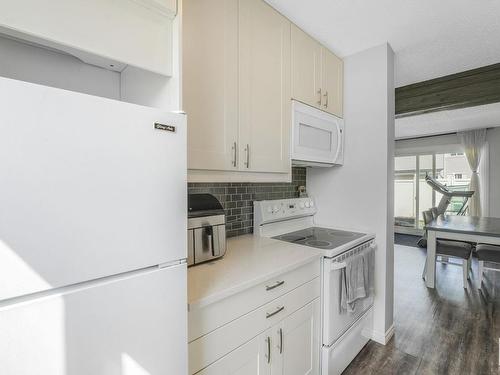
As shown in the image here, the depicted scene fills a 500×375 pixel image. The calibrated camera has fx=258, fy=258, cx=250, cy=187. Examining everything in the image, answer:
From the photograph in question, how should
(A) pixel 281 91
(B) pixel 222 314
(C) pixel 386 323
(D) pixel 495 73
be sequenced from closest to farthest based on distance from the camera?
1. (B) pixel 222 314
2. (A) pixel 281 91
3. (C) pixel 386 323
4. (D) pixel 495 73

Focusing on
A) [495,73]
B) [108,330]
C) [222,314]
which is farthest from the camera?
[495,73]

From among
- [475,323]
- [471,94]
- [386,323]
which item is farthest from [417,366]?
[471,94]

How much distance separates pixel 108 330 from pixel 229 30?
143cm

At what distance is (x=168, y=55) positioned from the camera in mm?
861

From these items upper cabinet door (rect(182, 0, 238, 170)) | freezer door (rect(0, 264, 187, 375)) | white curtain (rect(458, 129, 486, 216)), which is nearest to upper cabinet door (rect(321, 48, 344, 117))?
upper cabinet door (rect(182, 0, 238, 170))

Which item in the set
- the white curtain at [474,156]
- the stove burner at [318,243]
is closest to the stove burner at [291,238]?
the stove burner at [318,243]

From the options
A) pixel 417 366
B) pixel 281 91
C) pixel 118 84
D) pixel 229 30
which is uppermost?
pixel 229 30

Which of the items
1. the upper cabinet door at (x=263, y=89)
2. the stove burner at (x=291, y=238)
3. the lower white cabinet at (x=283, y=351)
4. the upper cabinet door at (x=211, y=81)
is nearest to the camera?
the lower white cabinet at (x=283, y=351)

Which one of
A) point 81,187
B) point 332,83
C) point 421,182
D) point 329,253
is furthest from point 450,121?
point 81,187

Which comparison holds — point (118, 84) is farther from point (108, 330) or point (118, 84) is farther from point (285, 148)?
point (285, 148)

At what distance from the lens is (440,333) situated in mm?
2230

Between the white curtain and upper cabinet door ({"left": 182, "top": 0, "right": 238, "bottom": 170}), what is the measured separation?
5.96 metres

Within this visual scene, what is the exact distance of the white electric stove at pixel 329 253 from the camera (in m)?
1.61

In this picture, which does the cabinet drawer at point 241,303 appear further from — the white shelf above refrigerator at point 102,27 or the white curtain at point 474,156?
the white curtain at point 474,156
